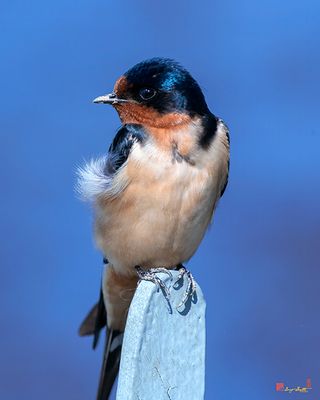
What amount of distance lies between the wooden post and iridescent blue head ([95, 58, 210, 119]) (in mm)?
356

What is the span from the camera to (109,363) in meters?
1.49

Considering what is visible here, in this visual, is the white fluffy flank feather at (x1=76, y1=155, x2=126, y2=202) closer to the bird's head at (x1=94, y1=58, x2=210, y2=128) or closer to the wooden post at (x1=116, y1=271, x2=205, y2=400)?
the bird's head at (x1=94, y1=58, x2=210, y2=128)

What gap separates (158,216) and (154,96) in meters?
0.17

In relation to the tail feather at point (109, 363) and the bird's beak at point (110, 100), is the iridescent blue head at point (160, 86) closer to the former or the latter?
the bird's beak at point (110, 100)

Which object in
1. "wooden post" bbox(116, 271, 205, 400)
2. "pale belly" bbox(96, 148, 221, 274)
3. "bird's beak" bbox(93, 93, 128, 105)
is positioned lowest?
"wooden post" bbox(116, 271, 205, 400)

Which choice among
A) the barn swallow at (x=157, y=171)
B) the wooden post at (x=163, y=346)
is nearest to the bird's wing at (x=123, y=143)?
the barn swallow at (x=157, y=171)

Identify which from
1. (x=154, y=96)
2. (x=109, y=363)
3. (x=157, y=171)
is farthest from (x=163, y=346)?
(x=109, y=363)

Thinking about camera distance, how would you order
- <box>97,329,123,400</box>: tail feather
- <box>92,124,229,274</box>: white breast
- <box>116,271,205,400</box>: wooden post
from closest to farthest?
<box>116,271,205,400</box>: wooden post < <box>92,124,229,274</box>: white breast < <box>97,329,123,400</box>: tail feather

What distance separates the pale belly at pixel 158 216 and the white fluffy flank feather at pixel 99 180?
14 millimetres

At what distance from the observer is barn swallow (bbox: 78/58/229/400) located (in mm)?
1259

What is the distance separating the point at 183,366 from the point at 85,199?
0.46 metres

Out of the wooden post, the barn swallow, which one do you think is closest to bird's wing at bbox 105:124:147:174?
the barn swallow

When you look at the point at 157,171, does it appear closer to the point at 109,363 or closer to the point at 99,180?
the point at 99,180

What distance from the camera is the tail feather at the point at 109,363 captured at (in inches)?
56.9
